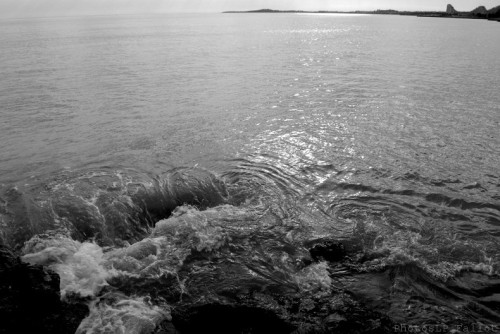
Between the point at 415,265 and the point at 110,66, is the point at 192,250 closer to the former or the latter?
the point at 415,265

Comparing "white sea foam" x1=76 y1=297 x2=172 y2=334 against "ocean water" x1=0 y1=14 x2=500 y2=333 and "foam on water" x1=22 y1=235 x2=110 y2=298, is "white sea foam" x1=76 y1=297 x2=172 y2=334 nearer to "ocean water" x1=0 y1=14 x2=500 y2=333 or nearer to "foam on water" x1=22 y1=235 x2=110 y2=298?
"ocean water" x1=0 y1=14 x2=500 y2=333

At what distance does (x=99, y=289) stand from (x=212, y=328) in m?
3.19

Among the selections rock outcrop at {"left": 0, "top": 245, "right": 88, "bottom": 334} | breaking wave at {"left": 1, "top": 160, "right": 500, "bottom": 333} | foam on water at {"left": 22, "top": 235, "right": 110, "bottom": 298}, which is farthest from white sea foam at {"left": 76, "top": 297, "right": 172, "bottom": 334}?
foam on water at {"left": 22, "top": 235, "right": 110, "bottom": 298}

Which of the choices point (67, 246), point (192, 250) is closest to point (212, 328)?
point (192, 250)

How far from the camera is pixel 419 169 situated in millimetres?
15367

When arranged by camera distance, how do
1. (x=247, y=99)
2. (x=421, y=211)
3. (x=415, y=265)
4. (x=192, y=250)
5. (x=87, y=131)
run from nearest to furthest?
(x=415, y=265) → (x=192, y=250) → (x=421, y=211) → (x=87, y=131) → (x=247, y=99)

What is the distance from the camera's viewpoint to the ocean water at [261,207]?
820 centimetres

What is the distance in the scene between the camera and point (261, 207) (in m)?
12.6

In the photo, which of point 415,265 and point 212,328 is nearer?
point 212,328

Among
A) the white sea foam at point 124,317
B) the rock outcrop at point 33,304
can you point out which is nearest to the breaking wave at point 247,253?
the white sea foam at point 124,317

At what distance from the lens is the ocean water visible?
820 centimetres

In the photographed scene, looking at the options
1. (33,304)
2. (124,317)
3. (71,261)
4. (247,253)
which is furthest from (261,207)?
(33,304)

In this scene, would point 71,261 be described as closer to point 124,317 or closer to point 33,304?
point 33,304

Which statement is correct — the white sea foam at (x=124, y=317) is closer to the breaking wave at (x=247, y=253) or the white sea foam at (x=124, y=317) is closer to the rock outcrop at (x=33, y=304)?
the breaking wave at (x=247, y=253)
